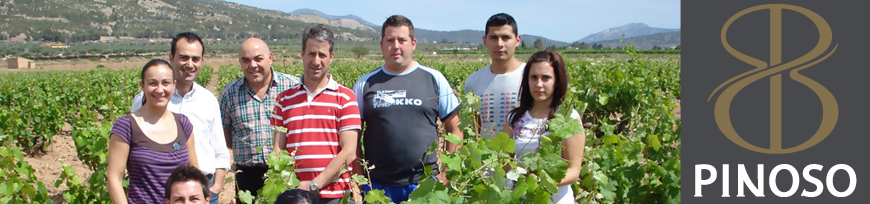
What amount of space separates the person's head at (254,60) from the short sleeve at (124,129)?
832 millimetres

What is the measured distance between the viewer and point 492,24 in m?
3.42

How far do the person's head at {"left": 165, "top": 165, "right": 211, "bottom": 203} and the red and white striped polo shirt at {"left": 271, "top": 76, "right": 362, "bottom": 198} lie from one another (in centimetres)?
43

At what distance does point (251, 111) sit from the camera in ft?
10.5

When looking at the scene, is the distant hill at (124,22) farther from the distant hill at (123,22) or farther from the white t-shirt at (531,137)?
the white t-shirt at (531,137)

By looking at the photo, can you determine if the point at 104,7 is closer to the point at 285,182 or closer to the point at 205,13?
the point at 205,13

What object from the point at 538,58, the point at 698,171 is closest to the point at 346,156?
the point at 538,58

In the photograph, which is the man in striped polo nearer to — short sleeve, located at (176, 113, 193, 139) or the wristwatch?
the wristwatch

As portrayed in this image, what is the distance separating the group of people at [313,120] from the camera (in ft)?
7.88

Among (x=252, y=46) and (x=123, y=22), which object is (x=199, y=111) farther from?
(x=123, y=22)

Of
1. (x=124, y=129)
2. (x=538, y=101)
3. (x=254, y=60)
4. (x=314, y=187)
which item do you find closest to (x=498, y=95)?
(x=538, y=101)

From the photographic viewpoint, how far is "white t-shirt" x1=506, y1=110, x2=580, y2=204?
2.52m

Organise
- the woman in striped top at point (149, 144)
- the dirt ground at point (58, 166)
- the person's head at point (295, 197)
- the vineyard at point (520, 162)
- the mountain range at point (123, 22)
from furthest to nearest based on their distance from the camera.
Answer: the mountain range at point (123, 22) → the dirt ground at point (58, 166) → the woman in striped top at point (149, 144) → the person's head at point (295, 197) → the vineyard at point (520, 162)

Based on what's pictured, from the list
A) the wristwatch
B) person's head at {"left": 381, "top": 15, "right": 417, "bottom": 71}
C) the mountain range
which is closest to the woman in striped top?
the wristwatch

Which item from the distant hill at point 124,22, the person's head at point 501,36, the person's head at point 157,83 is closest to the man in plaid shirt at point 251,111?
the person's head at point 157,83
